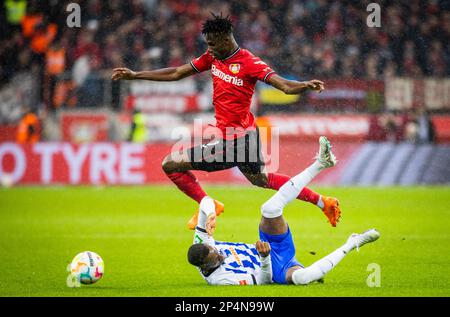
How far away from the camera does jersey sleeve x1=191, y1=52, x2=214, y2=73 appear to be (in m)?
9.75

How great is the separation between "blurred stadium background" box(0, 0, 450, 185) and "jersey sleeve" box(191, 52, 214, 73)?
10770 millimetres

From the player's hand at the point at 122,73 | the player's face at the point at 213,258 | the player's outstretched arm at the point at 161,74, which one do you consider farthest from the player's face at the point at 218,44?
the player's face at the point at 213,258

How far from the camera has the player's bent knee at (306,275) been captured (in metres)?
8.19

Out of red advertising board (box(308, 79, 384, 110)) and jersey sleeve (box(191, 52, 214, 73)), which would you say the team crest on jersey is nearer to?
jersey sleeve (box(191, 52, 214, 73))

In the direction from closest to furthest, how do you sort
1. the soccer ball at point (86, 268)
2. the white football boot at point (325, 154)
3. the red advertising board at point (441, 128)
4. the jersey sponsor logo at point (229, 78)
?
the soccer ball at point (86, 268)
the white football boot at point (325, 154)
the jersey sponsor logo at point (229, 78)
the red advertising board at point (441, 128)

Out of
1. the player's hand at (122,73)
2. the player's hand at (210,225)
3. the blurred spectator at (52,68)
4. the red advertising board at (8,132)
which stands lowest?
A: the player's hand at (210,225)

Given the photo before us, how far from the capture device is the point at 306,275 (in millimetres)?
8219

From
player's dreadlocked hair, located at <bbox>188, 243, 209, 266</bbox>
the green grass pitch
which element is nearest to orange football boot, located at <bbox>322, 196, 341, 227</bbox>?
the green grass pitch

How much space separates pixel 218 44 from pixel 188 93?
43.5ft

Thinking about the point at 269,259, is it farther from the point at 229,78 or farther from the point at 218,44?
the point at 218,44

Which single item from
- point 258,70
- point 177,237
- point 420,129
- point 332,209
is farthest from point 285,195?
point 420,129

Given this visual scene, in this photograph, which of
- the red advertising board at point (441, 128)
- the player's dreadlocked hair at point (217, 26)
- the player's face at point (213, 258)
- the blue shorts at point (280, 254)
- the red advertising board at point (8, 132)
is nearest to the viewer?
the player's face at point (213, 258)

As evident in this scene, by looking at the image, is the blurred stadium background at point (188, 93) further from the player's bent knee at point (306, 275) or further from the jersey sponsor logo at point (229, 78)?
the player's bent knee at point (306, 275)

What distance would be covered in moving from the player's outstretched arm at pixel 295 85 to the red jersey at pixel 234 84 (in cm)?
38
